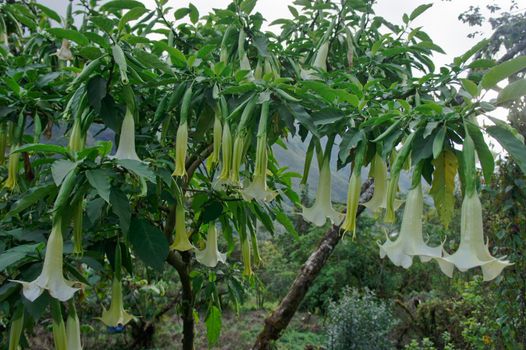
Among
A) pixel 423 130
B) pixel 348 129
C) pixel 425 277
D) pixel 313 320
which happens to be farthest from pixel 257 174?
pixel 425 277

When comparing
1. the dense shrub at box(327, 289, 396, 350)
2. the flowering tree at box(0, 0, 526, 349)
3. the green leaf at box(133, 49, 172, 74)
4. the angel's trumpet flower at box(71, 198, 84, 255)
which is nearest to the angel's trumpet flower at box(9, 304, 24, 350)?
the flowering tree at box(0, 0, 526, 349)

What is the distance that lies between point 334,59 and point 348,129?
0.83 metres

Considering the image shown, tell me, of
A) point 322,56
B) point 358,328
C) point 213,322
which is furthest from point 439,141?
point 358,328

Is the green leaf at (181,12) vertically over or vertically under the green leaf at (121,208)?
over

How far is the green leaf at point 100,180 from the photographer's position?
0.73 m

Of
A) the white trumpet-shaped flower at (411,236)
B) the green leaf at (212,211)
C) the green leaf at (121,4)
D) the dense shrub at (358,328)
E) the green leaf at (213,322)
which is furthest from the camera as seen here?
the dense shrub at (358,328)

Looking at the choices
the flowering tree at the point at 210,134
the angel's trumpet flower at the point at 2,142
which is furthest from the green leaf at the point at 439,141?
the angel's trumpet flower at the point at 2,142

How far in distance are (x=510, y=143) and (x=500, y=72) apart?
11 centimetres

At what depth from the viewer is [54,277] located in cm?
80

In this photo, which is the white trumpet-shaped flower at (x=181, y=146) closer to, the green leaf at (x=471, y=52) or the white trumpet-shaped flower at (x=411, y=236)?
the white trumpet-shaped flower at (x=411, y=236)

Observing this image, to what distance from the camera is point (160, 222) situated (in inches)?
59.8

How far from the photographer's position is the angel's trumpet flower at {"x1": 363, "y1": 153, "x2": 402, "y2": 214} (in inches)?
35.7

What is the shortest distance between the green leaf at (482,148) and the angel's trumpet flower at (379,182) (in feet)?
0.68

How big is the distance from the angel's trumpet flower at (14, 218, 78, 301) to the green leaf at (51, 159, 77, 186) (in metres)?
0.10
